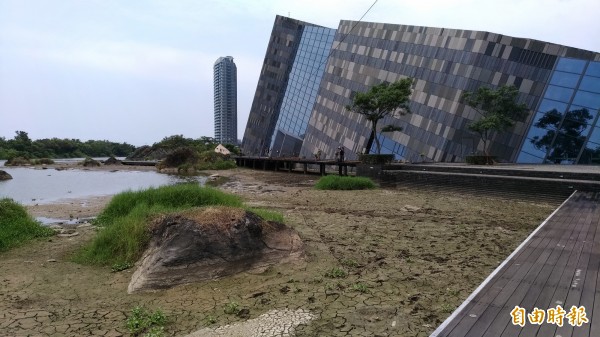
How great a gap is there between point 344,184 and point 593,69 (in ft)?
76.3

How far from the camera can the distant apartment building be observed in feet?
108

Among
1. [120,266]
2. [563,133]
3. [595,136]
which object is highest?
[595,136]

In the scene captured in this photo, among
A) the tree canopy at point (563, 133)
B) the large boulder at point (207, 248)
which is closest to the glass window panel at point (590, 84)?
the tree canopy at point (563, 133)

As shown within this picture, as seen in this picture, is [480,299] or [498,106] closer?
[480,299]

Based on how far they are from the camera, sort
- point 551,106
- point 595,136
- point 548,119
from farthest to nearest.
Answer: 1. point 551,106
2. point 548,119
3. point 595,136

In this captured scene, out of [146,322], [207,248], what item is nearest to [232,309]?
[146,322]

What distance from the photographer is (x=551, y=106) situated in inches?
1339

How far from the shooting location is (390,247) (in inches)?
396

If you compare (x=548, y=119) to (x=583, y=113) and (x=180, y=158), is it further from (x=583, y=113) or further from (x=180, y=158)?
(x=180, y=158)

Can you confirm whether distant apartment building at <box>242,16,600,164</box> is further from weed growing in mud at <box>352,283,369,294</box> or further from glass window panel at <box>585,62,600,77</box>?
weed growing in mud at <box>352,283,369,294</box>

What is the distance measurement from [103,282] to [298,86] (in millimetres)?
64289

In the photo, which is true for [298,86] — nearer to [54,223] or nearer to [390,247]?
[54,223]

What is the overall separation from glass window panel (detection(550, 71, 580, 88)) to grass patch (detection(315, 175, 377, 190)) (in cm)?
1990

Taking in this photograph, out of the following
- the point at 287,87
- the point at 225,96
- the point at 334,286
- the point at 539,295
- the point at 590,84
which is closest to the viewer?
the point at 539,295
